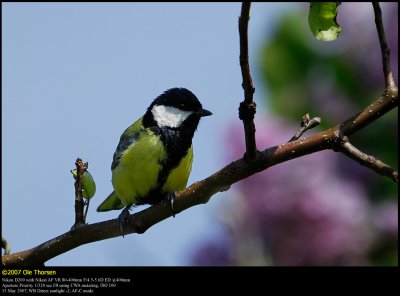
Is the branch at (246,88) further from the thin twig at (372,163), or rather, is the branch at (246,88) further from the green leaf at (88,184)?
the green leaf at (88,184)

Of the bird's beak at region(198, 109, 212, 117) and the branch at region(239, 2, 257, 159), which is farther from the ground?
the bird's beak at region(198, 109, 212, 117)

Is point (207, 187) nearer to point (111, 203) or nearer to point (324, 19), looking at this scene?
point (324, 19)

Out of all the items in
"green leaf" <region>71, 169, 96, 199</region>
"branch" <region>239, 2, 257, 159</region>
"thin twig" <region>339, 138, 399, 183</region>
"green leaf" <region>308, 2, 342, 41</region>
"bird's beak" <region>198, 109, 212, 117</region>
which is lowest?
"thin twig" <region>339, 138, 399, 183</region>

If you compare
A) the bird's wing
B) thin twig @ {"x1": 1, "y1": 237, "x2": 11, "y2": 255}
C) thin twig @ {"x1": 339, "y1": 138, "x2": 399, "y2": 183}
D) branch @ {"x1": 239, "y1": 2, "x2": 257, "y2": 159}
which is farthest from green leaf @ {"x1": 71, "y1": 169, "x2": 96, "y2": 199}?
the bird's wing

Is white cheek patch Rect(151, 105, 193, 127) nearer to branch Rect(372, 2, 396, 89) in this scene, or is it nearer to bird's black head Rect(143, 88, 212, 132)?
bird's black head Rect(143, 88, 212, 132)

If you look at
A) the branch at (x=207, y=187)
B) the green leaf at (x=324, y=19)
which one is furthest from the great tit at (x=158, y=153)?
the green leaf at (x=324, y=19)
